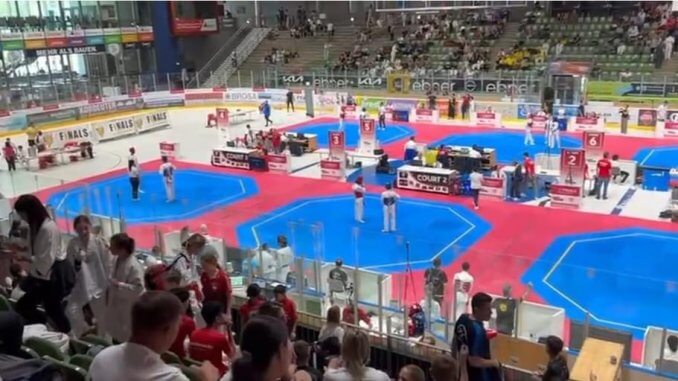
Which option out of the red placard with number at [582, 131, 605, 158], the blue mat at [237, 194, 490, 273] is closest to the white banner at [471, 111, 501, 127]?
the red placard with number at [582, 131, 605, 158]

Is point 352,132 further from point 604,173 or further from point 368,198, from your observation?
point 604,173

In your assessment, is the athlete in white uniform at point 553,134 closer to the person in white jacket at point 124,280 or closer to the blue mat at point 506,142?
the blue mat at point 506,142

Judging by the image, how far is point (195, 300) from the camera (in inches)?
317

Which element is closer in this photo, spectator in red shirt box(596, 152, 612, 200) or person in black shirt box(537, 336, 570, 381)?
person in black shirt box(537, 336, 570, 381)

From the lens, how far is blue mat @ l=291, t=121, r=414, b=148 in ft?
105

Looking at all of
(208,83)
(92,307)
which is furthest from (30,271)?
(208,83)

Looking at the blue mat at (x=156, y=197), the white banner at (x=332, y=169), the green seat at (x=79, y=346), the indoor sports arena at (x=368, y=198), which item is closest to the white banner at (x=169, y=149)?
the indoor sports arena at (x=368, y=198)

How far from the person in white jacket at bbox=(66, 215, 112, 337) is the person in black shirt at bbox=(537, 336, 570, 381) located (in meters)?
4.37

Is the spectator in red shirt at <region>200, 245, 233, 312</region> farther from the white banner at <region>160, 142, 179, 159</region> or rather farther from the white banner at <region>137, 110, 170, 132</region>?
the white banner at <region>137, 110, 170, 132</region>

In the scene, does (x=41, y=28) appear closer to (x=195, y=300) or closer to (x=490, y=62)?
(x=490, y=62)

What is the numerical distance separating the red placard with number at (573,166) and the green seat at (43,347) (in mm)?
18093

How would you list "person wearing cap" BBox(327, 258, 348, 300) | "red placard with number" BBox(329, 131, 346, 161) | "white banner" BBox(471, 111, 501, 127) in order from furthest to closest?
"white banner" BBox(471, 111, 501, 127)
"red placard with number" BBox(329, 131, 346, 161)
"person wearing cap" BBox(327, 258, 348, 300)

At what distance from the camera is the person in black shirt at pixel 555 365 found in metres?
5.86

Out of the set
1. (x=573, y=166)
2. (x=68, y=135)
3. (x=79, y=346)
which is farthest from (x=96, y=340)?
(x=68, y=135)
